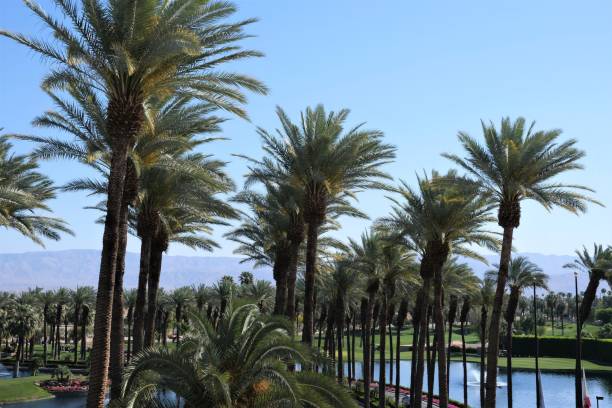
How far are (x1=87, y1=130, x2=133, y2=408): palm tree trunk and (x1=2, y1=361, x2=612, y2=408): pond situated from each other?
27153 millimetres

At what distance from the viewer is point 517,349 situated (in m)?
93.8

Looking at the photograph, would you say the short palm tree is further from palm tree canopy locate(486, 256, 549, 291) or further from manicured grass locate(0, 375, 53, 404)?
manicured grass locate(0, 375, 53, 404)

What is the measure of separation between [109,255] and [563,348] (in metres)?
86.9

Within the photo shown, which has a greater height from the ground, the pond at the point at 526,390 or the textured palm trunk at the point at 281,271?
the textured palm trunk at the point at 281,271

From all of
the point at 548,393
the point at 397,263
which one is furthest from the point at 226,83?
the point at 548,393

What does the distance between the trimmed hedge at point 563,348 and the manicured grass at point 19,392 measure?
224 ft

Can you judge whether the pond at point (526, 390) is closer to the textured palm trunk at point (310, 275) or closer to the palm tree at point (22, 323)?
the textured palm trunk at point (310, 275)

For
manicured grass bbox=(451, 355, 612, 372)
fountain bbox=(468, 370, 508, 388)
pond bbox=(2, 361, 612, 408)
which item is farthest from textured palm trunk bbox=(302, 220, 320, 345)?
manicured grass bbox=(451, 355, 612, 372)

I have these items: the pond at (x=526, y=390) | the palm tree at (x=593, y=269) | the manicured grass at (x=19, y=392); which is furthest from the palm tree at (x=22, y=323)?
the palm tree at (x=593, y=269)

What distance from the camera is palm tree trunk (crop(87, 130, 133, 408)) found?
14555mm

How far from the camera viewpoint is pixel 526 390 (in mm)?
60531

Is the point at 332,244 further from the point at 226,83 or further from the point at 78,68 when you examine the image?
the point at 78,68

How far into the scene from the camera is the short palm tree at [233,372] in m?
13.4

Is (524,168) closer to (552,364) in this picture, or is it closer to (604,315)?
(552,364)
